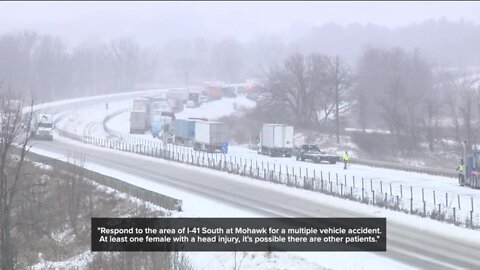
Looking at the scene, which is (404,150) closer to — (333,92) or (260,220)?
(333,92)

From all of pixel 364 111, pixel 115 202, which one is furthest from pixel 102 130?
pixel 115 202

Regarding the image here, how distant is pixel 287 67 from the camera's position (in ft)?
322

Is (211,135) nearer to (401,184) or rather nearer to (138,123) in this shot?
(401,184)

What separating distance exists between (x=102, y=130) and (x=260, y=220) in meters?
69.9

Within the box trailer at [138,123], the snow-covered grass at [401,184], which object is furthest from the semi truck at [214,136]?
the box trailer at [138,123]

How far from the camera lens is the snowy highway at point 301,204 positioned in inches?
902

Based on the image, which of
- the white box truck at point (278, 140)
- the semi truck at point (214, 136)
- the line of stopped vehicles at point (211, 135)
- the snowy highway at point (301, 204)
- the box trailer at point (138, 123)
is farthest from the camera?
the box trailer at point (138, 123)

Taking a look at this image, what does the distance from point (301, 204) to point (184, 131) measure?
4142cm

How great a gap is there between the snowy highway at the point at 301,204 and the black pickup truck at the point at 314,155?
6.25ft

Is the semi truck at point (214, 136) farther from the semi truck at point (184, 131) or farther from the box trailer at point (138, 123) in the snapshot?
the box trailer at point (138, 123)

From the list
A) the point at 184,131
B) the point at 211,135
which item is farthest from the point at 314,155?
the point at 184,131
